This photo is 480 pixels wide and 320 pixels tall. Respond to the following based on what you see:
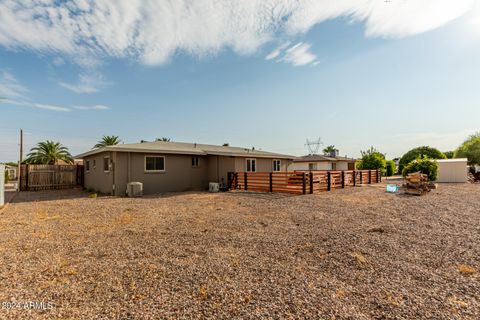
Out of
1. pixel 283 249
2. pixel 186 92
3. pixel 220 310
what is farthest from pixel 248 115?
pixel 220 310

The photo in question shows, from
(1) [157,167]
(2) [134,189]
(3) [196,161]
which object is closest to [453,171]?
(3) [196,161]

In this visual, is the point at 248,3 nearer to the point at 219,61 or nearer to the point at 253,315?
the point at 219,61

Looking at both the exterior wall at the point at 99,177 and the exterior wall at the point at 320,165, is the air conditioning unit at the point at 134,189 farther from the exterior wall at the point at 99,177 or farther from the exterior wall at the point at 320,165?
the exterior wall at the point at 320,165

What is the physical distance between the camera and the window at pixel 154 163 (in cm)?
1338

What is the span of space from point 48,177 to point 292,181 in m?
16.1

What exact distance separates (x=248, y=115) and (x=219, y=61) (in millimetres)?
6319

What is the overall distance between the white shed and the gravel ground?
53.5 feet

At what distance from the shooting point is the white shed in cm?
1881

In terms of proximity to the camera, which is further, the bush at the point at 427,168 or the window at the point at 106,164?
the bush at the point at 427,168

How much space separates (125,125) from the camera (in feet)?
78.1

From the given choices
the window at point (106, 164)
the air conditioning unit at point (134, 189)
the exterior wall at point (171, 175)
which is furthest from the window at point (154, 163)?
the window at point (106, 164)

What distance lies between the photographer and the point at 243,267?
3512 mm

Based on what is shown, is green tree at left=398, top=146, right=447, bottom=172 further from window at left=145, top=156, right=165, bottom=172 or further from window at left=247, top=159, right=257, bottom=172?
window at left=145, top=156, right=165, bottom=172

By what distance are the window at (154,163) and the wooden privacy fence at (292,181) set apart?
4206mm
